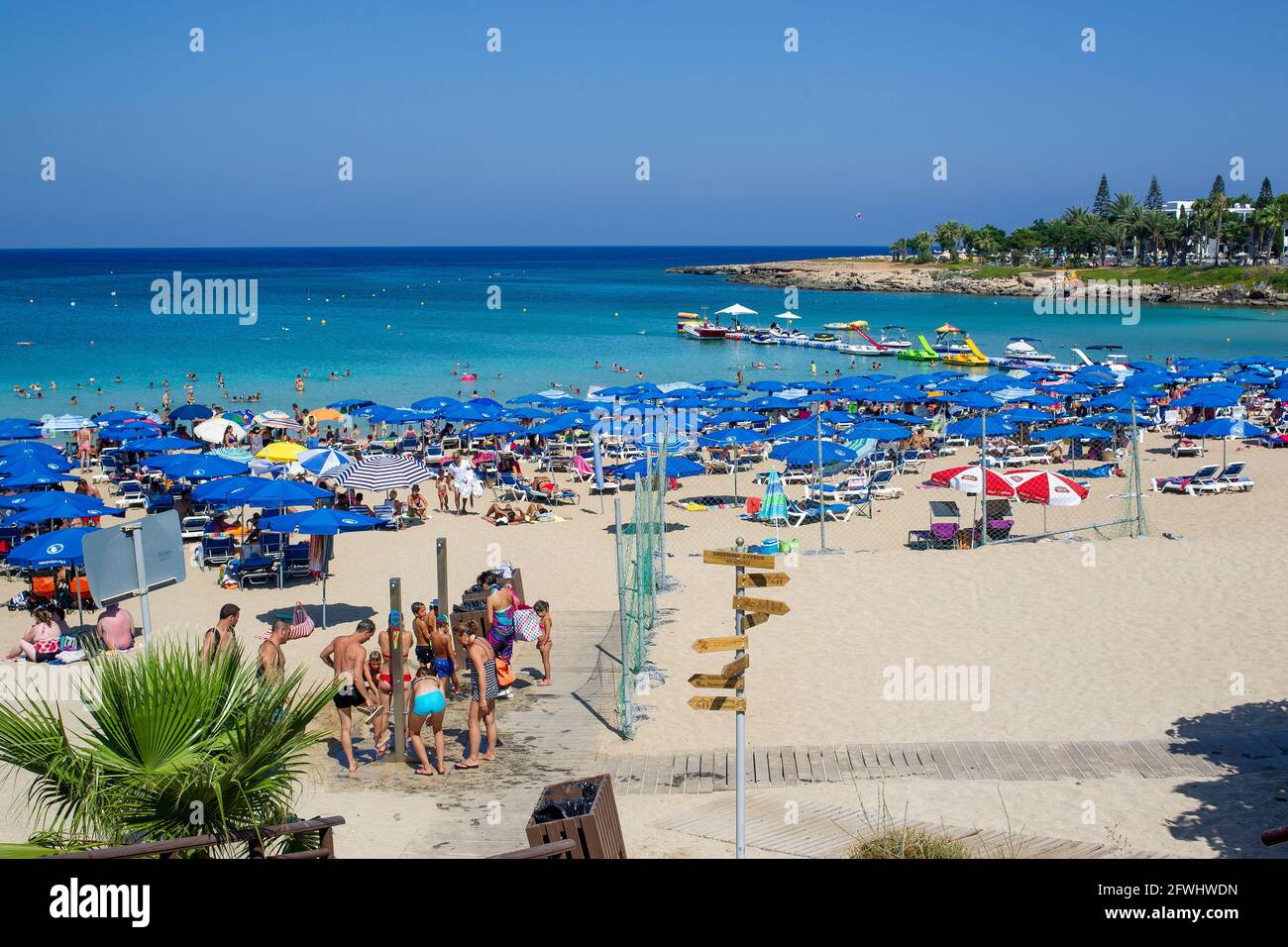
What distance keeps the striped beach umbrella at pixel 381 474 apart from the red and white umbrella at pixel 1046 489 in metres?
9.75

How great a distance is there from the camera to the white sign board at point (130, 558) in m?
6.09

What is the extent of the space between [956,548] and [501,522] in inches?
321

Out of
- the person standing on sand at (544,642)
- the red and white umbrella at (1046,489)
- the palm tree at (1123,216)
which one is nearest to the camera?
the person standing on sand at (544,642)

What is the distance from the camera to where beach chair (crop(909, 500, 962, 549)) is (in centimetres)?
1770

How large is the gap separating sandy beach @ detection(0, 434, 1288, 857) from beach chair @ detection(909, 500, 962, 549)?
2.17ft

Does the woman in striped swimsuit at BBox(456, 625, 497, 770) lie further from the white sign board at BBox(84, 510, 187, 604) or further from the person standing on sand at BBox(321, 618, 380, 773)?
the white sign board at BBox(84, 510, 187, 604)

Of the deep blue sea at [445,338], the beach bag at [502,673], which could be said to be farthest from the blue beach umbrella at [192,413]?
the beach bag at [502,673]

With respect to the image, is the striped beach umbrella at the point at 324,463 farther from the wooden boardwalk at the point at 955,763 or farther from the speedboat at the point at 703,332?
the speedboat at the point at 703,332

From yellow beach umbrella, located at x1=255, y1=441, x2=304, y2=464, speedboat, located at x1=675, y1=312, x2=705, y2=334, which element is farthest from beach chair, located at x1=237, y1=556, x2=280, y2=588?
speedboat, located at x1=675, y1=312, x2=705, y2=334
